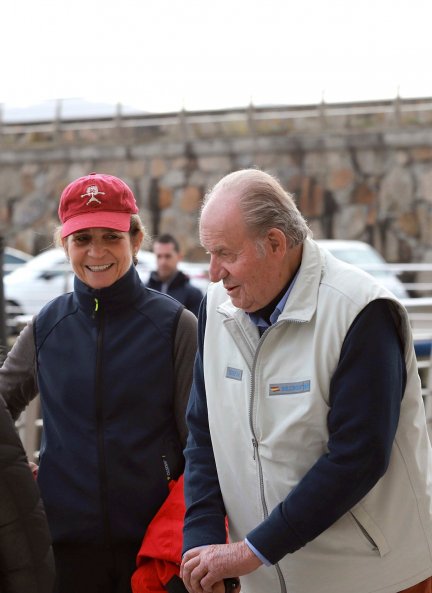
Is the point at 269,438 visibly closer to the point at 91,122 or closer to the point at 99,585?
the point at 99,585

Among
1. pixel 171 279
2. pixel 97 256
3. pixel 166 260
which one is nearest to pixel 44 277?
pixel 166 260

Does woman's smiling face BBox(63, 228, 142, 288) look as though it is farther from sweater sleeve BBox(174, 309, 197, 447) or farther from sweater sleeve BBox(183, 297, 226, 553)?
sweater sleeve BBox(183, 297, 226, 553)

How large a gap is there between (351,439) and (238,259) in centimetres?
51

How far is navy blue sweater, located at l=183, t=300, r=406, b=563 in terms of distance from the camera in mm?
2539

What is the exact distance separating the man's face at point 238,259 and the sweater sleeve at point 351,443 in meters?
0.27

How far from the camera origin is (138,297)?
3.32 metres

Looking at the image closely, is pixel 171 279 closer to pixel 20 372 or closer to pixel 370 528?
pixel 20 372

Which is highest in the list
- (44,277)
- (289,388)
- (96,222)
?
(96,222)

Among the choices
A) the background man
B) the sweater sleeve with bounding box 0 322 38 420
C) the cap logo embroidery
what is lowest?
the background man

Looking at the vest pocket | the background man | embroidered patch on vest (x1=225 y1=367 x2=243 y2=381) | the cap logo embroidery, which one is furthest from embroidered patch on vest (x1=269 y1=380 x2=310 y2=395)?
the background man

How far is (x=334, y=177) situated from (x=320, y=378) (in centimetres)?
2411

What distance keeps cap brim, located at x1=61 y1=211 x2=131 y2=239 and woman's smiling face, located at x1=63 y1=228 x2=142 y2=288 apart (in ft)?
0.10

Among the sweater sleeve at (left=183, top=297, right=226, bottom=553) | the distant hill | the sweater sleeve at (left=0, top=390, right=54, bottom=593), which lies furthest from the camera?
the distant hill

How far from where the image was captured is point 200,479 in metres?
2.88
